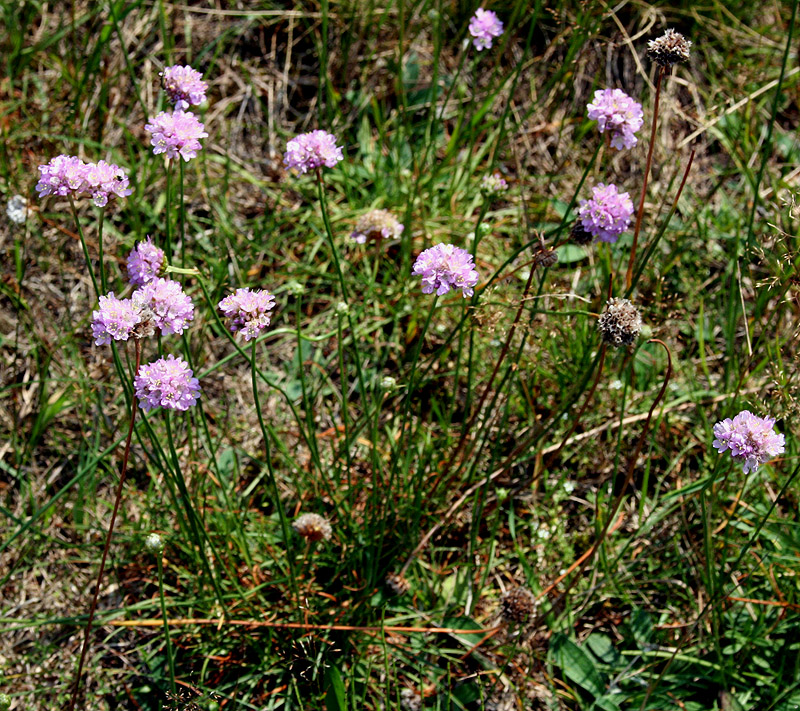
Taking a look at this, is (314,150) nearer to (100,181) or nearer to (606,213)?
(100,181)

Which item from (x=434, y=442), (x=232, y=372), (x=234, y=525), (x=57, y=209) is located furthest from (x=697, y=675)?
(x=57, y=209)

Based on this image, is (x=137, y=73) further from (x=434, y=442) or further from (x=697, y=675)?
(x=697, y=675)

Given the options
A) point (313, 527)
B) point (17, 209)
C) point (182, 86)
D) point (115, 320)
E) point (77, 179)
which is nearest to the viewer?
point (115, 320)

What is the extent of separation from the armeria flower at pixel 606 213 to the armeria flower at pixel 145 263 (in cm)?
100

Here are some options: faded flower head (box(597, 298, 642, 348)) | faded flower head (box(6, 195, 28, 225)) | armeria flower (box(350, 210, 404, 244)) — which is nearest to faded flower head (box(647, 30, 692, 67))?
faded flower head (box(597, 298, 642, 348))

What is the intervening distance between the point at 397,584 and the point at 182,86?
144 cm

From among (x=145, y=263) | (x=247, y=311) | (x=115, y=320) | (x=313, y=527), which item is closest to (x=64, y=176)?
(x=145, y=263)

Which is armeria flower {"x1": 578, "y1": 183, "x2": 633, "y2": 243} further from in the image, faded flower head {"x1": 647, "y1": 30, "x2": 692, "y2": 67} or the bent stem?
the bent stem

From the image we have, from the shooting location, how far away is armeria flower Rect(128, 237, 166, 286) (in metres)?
1.75

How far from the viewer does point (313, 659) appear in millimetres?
2020

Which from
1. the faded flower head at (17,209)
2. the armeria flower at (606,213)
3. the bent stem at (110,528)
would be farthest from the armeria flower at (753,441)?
the faded flower head at (17,209)

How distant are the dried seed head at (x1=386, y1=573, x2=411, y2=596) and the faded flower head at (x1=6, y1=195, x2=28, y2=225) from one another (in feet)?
5.69

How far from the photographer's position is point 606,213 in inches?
74.6

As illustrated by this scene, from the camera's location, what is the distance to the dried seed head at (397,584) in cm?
226
